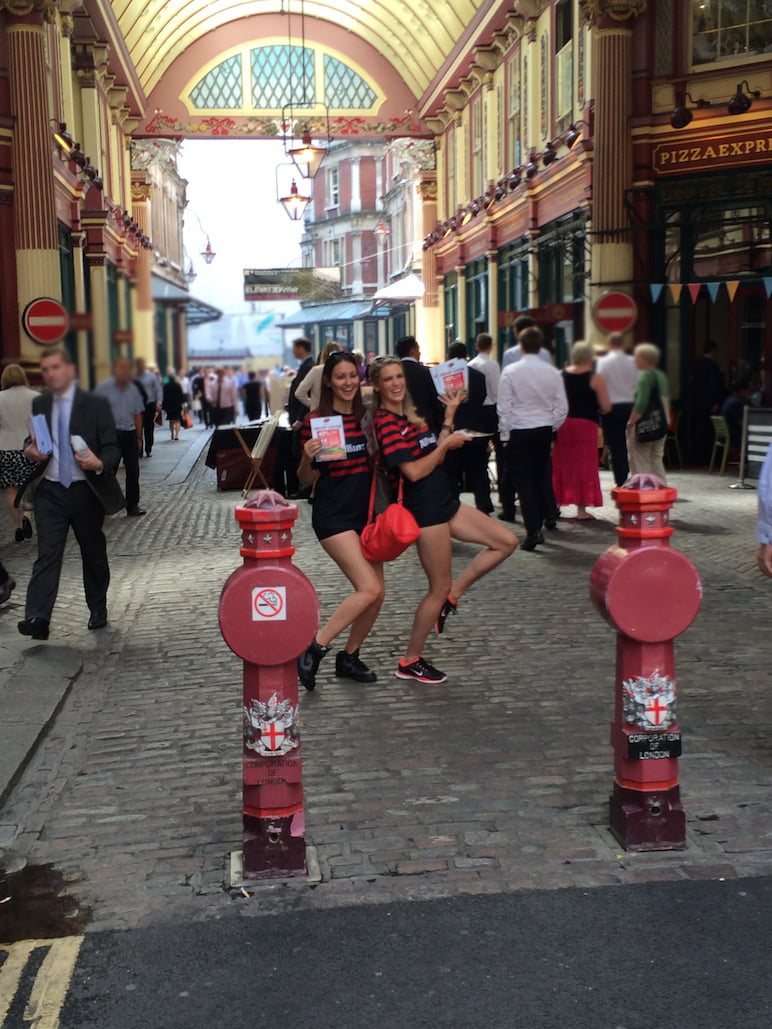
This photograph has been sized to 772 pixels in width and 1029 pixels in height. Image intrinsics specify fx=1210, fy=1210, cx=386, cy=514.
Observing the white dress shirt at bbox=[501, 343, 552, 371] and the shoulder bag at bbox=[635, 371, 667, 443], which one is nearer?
the shoulder bag at bbox=[635, 371, 667, 443]

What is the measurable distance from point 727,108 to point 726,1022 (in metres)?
2.43

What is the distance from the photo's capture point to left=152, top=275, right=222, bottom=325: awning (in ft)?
5.32

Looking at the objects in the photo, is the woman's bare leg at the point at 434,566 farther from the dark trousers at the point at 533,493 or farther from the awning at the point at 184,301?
the awning at the point at 184,301

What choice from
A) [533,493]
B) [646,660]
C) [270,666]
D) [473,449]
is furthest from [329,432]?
[473,449]

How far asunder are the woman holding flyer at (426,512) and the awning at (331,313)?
2012 mm

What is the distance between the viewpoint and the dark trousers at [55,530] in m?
7.09

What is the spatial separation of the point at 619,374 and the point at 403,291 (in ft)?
5.03

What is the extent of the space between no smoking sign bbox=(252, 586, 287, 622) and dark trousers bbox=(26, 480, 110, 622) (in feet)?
10.8

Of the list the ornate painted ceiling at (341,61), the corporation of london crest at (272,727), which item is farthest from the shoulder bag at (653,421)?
the ornate painted ceiling at (341,61)

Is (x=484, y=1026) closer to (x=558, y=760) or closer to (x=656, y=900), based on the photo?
(x=656, y=900)

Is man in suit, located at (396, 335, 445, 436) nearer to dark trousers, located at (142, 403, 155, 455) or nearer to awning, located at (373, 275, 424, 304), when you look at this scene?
awning, located at (373, 275, 424, 304)

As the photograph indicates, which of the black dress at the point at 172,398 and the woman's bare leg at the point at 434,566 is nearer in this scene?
the black dress at the point at 172,398

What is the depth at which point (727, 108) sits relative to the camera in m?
1.64

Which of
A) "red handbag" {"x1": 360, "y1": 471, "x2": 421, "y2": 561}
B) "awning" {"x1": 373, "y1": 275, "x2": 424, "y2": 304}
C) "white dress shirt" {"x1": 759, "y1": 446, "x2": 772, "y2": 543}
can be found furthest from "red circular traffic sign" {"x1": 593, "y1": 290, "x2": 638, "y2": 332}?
"red handbag" {"x1": 360, "y1": 471, "x2": 421, "y2": 561}
